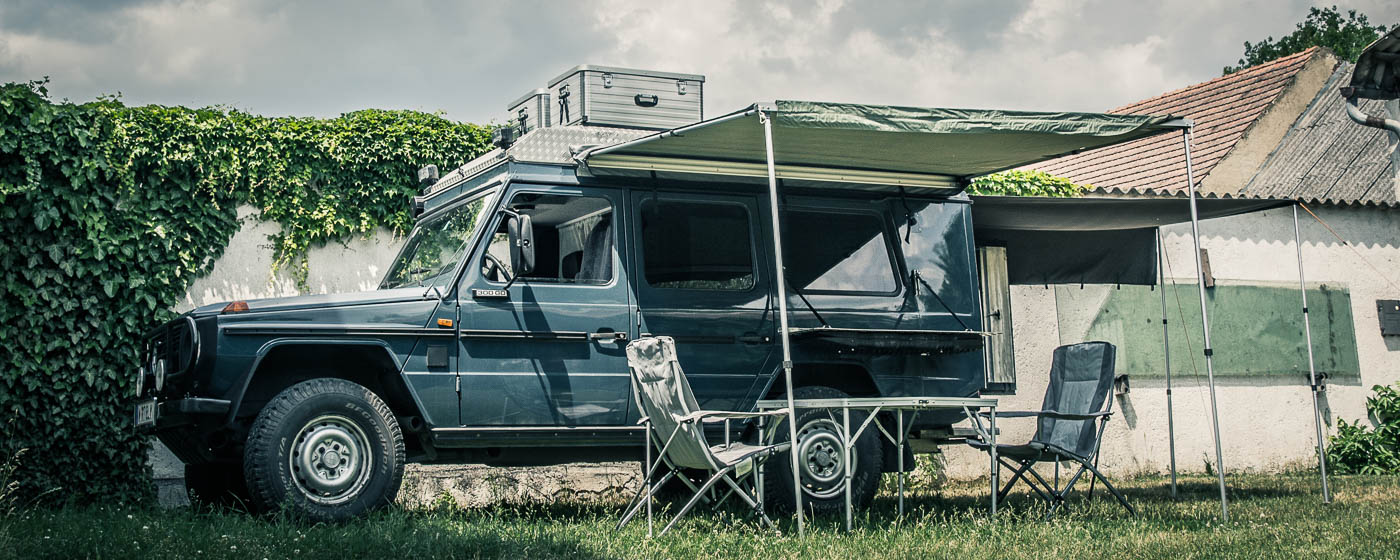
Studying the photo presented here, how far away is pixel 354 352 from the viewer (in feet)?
20.1

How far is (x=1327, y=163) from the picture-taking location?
48.3 ft

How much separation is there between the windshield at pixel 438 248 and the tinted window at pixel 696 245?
3.15 feet

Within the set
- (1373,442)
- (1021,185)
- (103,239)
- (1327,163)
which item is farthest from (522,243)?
(1327,163)

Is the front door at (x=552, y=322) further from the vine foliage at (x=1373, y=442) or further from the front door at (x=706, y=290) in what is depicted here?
the vine foliage at (x=1373, y=442)

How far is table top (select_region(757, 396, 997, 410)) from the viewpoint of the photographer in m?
5.96

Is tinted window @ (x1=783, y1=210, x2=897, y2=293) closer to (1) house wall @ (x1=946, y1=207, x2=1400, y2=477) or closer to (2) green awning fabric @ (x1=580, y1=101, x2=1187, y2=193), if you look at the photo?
(2) green awning fabric @ (x1=580, y1=101, x2=1187, y2=193)

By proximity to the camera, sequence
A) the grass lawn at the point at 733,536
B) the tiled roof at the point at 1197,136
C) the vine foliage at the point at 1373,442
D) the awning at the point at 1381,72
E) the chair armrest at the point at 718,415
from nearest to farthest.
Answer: the grass lawn at the point at 733,536
the awning at the point at 1381,72
the chair armrest at the point at 718,415
the vine foliage at the point at 1373,442
the tiled roof at the point at 1197,136

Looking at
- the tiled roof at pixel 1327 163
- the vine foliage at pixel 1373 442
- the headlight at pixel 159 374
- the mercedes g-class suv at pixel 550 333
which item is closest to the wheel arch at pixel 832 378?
the mercedes g-class suv at pixel 550 333

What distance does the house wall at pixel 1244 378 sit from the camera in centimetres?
969

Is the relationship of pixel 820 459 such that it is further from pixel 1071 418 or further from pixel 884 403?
pixel 1071 418

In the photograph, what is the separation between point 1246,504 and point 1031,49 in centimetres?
673

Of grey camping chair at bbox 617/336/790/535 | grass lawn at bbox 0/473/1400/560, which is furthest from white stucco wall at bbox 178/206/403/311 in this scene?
grey camping chair at bbox 617/336/790/535

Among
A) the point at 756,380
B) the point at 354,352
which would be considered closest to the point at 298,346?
the point at 354,352

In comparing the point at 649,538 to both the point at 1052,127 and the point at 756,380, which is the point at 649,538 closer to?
the point at 756,380
